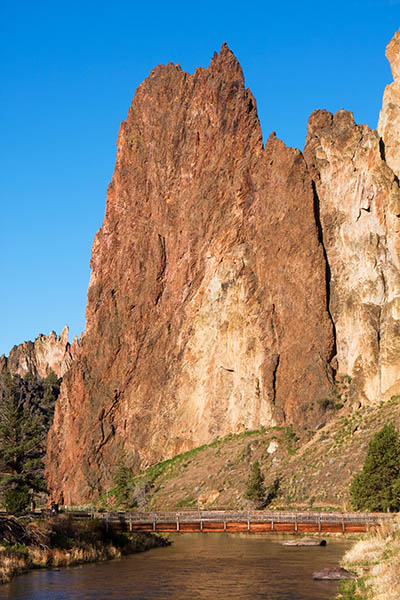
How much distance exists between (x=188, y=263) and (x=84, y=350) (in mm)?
19686

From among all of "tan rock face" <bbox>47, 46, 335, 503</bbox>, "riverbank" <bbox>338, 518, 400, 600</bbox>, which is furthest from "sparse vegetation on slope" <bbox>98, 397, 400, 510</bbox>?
"riverbank" <bbox>338, 518, 400, 600</bbox>

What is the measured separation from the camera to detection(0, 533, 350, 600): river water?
35.8 m

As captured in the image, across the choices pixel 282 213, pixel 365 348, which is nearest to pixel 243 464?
pixel 365 348

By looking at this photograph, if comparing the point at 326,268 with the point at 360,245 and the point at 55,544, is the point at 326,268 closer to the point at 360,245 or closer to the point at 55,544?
the point at 360,245

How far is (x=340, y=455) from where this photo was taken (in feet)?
230

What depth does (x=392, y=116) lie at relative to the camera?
8662 centimetres

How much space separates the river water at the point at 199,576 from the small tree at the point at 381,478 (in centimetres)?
379

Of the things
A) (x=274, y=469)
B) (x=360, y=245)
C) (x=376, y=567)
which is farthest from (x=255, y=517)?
(x=360, y=245)

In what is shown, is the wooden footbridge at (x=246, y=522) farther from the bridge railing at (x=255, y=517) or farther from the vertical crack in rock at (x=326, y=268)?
the vertical crack in rock at (x=326, y=268)

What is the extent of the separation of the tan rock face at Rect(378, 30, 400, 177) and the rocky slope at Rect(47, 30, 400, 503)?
83cm

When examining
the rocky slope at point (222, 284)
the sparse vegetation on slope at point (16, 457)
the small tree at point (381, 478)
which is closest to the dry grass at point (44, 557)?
the sparse vegetation on slope at point (16, 457)

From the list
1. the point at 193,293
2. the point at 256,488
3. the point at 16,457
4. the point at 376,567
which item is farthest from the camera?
the point at 193,293

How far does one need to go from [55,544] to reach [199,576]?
11663 mm

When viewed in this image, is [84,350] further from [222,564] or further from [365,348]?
[222,564]
